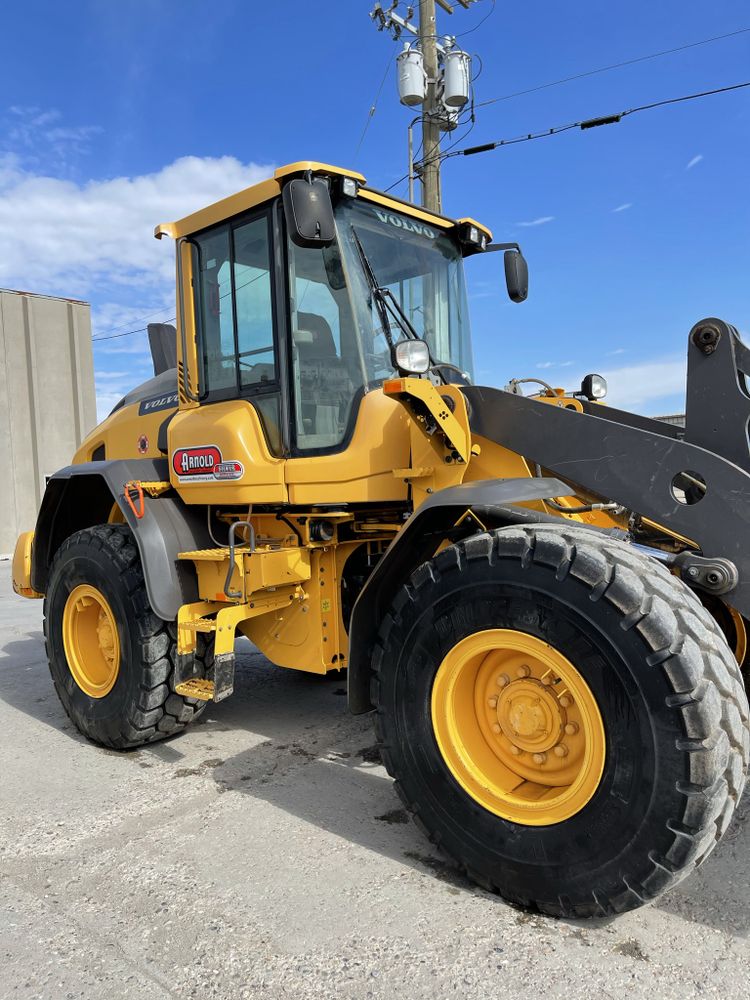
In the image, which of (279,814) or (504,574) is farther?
(279,814)

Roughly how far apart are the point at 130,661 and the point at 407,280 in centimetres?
252

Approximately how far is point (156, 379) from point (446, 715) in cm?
331

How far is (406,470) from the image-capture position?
10.9 ft

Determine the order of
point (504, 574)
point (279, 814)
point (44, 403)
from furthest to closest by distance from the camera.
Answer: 1. point (44, 403)
2. point (279, 814)
3. point (504, 574)

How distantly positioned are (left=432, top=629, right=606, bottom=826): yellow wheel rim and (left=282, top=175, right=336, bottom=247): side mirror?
170 centimetres

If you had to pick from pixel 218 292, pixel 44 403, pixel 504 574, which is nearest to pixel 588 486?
pixel 504 574

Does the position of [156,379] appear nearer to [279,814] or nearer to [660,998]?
[279,814]

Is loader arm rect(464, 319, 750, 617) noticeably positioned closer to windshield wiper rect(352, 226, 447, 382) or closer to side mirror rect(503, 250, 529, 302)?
windshield wiper rect(352, 226, 447, 382)

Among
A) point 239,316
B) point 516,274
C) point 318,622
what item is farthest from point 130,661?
point 516,274

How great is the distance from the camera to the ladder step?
372 centimetres

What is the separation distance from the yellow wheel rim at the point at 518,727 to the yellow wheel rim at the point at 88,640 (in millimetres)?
2415

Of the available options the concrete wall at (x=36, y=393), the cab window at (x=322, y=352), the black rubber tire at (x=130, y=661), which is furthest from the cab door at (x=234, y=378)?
the concrete wall at (x=36, y=393)

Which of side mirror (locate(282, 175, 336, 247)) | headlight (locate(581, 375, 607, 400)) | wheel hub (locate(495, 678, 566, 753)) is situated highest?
side mirror (locate(282, 175, 336, 247))

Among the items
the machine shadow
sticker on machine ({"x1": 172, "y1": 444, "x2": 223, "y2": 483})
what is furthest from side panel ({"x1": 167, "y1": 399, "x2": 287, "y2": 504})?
the machine shadow
